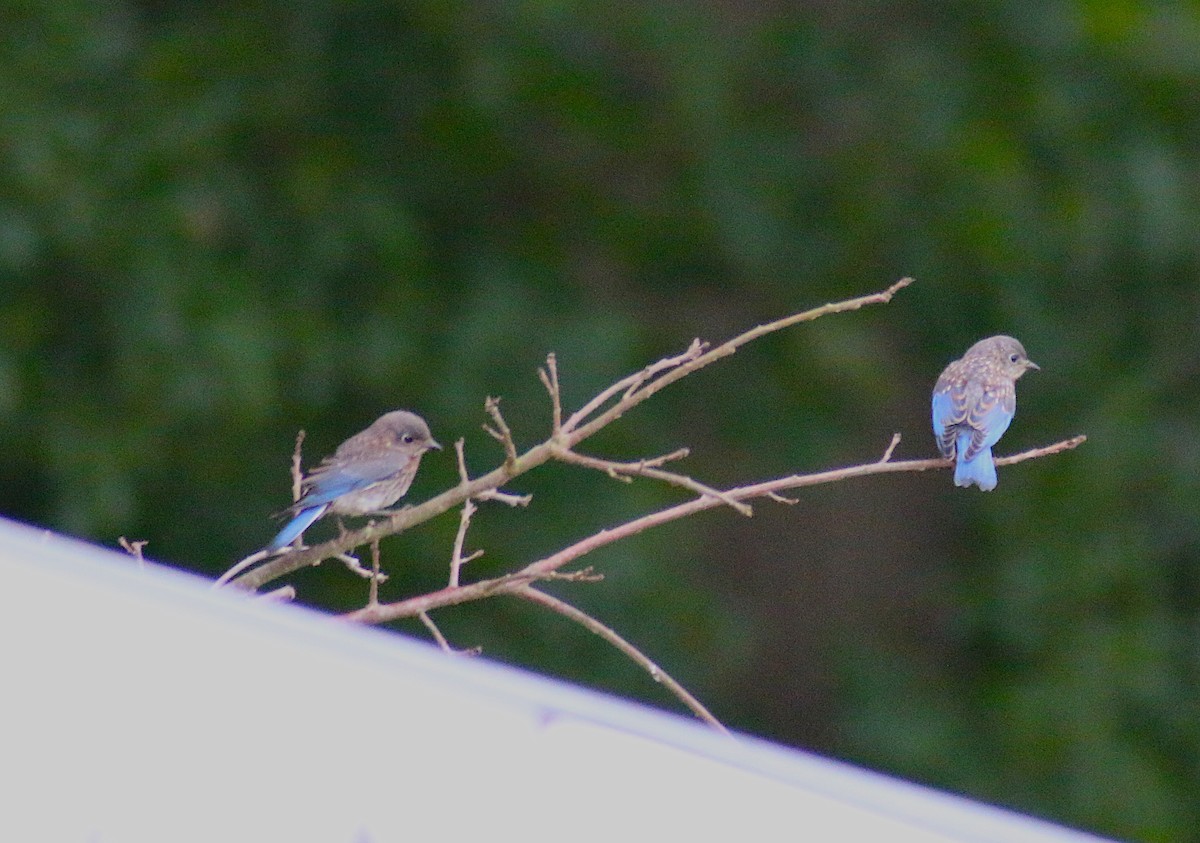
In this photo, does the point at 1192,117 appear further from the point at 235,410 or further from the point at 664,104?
the point at 235,410

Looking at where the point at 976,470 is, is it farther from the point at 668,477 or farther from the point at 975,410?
the point at 668,477

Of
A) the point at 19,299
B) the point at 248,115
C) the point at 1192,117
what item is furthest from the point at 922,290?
the point at 19,299

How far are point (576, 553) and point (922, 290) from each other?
4867 mm

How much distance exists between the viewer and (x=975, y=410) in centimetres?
371

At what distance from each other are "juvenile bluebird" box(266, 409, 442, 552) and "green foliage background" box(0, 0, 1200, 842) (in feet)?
5.45

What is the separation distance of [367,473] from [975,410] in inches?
51.2

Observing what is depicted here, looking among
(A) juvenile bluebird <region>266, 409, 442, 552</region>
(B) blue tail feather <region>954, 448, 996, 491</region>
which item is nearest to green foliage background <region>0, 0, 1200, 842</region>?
(A) juvenile bluebird <region>266, 409, 442, 552</region>

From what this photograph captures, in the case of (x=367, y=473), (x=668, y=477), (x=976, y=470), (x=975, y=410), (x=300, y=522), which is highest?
(x=975, y=410)

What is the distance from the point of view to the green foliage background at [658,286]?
588 centimetres

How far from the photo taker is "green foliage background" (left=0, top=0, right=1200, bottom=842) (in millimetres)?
5875

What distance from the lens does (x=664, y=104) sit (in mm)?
6887

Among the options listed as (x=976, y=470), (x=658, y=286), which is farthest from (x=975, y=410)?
(x=658, y=286)

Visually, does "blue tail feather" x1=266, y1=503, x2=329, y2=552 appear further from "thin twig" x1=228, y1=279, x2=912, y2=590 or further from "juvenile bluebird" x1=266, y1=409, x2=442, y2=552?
"thin twig" x1=228, y1=279, x2=912, y2=590

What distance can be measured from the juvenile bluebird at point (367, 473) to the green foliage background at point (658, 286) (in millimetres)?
1662
